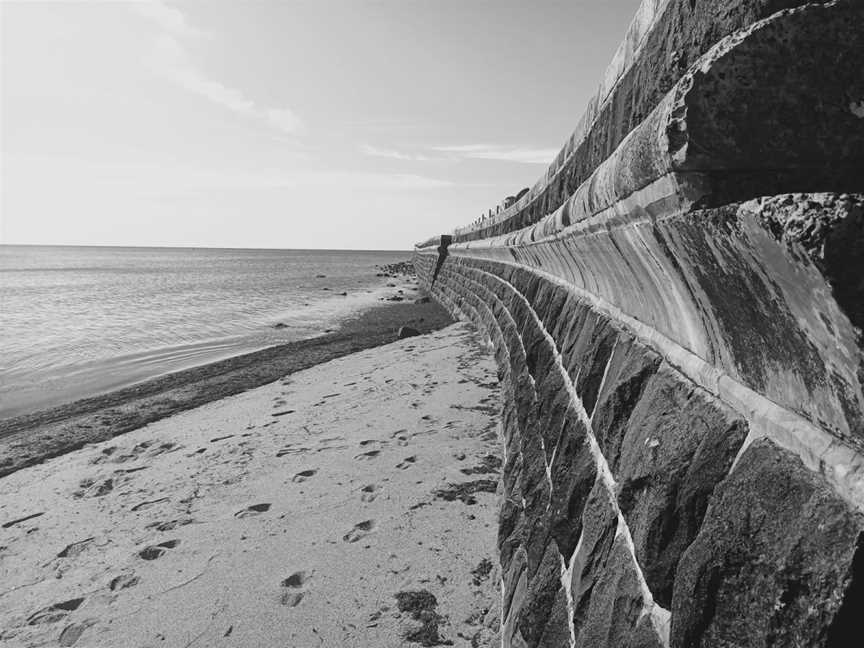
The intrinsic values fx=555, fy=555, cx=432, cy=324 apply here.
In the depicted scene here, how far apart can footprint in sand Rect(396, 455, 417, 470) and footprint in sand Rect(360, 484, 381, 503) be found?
13.7 inches

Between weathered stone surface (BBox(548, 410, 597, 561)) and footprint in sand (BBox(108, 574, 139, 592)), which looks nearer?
weathered stone surface (BBox(548, 410, 597, 561))

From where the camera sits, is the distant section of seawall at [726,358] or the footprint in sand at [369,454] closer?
the distant section of seawall at [726,358]

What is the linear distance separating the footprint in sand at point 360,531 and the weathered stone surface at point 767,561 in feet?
9.32

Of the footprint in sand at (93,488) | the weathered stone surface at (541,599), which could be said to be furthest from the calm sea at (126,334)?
the weathered stone surface at (541,599)

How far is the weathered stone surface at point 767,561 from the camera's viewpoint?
0.77 m

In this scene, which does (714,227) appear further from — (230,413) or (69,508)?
(230,413)

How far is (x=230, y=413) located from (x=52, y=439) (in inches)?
97.7

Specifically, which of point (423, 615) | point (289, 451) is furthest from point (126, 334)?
point (423, 615)

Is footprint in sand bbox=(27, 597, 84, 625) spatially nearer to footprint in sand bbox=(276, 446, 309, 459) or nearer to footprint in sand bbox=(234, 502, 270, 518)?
footprint in sand bbox=(234, 502, 270, 518)

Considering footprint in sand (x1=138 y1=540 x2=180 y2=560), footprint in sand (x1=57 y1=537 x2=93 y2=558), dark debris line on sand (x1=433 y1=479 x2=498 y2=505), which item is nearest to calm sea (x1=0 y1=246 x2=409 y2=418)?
footprint in sand (x1=57 y1=537 x2=93 y2=558)

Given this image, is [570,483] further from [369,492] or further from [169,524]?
[169,524]

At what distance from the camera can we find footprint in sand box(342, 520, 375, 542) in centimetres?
367

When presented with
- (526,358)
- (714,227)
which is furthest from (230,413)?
(714,227)

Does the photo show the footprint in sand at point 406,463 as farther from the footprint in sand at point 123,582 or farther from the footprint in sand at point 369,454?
the footprint in sand at point 123,582
